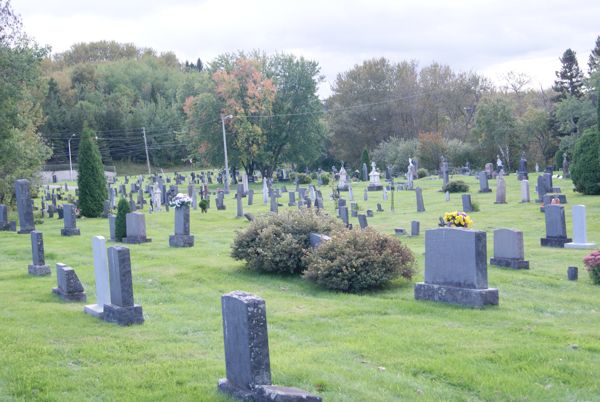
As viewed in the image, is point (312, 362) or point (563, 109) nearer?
point (312, 362)

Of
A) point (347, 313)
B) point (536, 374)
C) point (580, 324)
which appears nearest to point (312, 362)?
point (536, 374)

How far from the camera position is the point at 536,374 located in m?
8.86

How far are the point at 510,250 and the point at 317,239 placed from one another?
14.6ft

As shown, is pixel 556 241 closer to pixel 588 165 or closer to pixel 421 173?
pixel 588 165

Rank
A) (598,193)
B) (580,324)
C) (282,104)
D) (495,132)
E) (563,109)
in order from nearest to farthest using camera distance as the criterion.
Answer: (580,324), (598,193), (563,109), (495,132), (282,104)

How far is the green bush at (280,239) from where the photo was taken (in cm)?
1675

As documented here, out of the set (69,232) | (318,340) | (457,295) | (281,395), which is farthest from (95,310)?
(69,232)

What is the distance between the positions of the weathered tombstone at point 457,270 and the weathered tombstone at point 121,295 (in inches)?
202

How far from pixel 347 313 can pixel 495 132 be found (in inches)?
2141

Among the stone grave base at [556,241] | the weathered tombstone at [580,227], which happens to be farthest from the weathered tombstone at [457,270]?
the stone grave base at [556,241]

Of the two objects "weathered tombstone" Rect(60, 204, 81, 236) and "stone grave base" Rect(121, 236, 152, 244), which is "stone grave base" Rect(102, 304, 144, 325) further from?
"weathered tombstone" Rect(60, 204, 81, 236)

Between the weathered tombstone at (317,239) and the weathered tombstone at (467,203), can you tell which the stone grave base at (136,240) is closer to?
the weathered tombstone at (317,239)

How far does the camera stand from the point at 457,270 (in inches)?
526

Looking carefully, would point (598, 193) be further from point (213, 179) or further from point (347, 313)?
point (213, 179)
